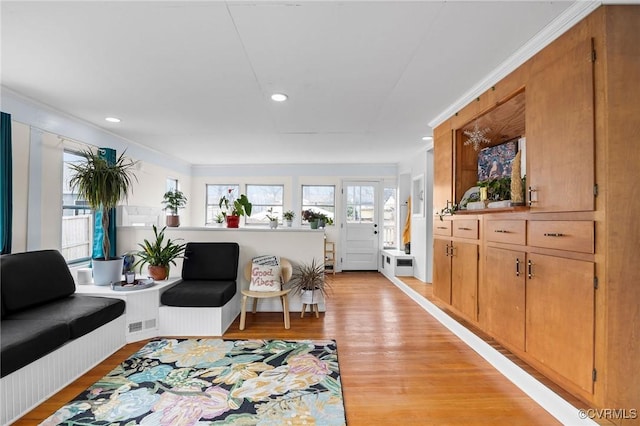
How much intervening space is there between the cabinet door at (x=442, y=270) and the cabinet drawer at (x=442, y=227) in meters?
0.10

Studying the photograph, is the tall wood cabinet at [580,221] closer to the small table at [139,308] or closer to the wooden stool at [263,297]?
the wooden stool at [263,297]

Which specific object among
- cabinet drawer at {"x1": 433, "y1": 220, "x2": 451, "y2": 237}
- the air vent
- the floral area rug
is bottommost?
the floral area rug

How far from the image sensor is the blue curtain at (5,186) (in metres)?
2.67

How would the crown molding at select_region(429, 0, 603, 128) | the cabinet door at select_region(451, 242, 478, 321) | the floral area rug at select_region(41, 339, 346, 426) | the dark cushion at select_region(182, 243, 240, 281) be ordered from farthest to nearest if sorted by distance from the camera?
1. the dark cushion at select_region(182, 243, 240, 281)
2. the cabinet door at select_region(451, 242, 478, 321)
3. the floral area rug at select_region(41, 339, 346, 426)
4. the crown molding at select_region(429, 0, 603, 128)

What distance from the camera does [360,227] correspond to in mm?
6625

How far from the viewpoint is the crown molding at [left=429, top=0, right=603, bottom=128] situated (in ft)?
5.51

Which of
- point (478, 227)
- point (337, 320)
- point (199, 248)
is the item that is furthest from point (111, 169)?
point (478, 227)

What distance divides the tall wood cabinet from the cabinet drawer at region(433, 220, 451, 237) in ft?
3.02

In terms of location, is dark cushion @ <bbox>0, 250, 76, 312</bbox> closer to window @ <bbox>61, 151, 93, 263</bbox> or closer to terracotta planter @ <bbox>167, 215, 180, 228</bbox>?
window @ <bbox>61, 151, 93, 263</bbox>

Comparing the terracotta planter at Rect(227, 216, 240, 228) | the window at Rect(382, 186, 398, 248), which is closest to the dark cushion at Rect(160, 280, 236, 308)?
Answer: the terracotta planter at Rect(227, 216, 240, 228)

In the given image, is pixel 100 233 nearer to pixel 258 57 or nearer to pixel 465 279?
pixel 258 57

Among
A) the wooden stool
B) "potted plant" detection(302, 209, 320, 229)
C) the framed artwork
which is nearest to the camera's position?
the framed artwork

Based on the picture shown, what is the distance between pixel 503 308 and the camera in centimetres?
240

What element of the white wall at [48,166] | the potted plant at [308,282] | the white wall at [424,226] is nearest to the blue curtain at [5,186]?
the white wall at [48,166]
